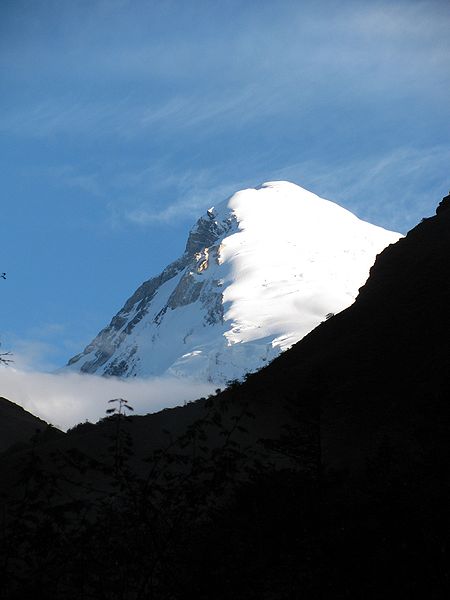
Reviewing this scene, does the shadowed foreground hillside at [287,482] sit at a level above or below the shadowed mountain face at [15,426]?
below

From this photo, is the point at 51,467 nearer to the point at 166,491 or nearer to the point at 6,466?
the point at 6,466

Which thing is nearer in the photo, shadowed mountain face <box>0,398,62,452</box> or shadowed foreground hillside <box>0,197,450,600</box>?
shadowed foreground hillside <box>0,197,450,600</box>

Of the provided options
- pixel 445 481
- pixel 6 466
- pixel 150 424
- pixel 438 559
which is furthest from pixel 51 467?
pixel 438 559

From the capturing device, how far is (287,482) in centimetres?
1551

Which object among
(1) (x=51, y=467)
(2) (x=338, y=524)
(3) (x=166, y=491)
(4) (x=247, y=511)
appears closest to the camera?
(3) (x=166, y=491)

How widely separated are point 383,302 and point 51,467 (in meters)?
18.6

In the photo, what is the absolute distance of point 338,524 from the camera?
39.4 feet

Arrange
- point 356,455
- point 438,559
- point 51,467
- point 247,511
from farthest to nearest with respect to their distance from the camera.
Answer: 1. point 51,467
2. point 356,455
3. point 247,511
4. point 438,559

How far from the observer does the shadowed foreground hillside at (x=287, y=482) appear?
676cm

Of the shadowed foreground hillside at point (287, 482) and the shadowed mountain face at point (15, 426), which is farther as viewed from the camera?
the shadowed mountain face at point (15, 426)

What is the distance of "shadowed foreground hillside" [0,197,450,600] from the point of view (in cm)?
676

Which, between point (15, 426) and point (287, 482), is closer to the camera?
point (287, 482)

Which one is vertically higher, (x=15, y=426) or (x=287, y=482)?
(x=15, y=426)

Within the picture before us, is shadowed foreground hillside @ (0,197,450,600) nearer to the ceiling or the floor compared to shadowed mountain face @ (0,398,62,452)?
nearer to the floor
